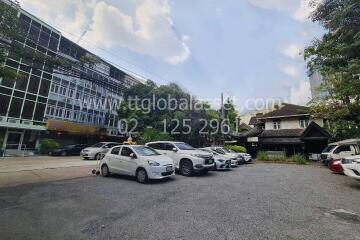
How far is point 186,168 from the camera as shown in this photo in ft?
37.0

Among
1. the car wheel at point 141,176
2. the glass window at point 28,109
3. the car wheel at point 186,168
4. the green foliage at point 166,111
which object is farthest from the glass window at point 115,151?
the glass window at point 28,109

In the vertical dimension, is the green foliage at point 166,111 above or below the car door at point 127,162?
above

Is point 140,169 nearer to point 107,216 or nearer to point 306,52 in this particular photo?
point 107,216

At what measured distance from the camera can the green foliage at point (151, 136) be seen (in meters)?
26.0

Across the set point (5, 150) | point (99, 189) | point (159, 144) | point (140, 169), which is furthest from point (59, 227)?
point (5, 150)

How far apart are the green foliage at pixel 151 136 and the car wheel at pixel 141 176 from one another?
650 inches

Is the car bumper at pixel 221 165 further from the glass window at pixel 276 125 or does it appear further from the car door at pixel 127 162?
the glass window at pixel 276 125

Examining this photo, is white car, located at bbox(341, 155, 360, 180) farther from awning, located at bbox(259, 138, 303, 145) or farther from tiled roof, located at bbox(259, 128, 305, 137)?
tiled roof, located at bbox(259, 128, 305, 137)

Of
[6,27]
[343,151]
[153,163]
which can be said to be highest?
[6,27]

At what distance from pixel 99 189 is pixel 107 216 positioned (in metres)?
3.01

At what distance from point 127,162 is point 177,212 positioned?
16.3 ft

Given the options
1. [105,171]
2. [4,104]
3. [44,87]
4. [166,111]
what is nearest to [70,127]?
[44,87]

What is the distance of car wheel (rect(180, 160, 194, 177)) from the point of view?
36.4ft

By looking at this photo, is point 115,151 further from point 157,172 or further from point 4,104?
point 4,104
